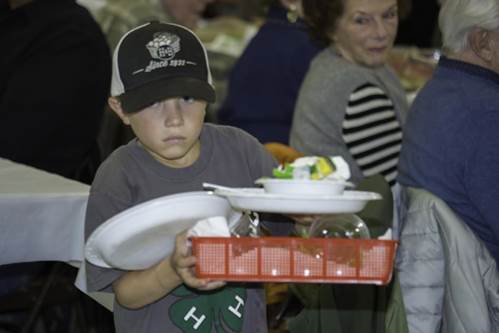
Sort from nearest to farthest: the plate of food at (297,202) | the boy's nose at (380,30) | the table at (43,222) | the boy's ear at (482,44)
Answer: the plate of food at (297,202) < the table at (43,222) < the boy's ear at (482,44) < the boy's nose at (380,30)

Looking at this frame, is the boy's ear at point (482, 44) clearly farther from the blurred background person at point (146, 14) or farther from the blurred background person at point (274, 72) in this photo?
the blurred background person at point (146, 14)

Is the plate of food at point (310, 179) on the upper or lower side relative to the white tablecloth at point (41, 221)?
upper

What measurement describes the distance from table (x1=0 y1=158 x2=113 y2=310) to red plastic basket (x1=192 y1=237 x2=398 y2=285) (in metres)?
0.70

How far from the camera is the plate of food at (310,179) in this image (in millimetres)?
1798

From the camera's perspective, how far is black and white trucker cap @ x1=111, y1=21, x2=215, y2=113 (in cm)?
200

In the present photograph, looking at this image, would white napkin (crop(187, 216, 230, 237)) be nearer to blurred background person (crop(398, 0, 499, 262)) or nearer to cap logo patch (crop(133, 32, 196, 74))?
cap logo patch (crop(133, 32, 196, 74))

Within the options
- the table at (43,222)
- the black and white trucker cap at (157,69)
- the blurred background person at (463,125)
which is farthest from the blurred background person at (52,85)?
the black and white trucker cap at (157,69)

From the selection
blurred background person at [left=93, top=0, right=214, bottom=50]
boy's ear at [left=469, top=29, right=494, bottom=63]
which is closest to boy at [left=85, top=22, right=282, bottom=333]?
boy's ear at [left=469, top=29, right=494, bottom=63]

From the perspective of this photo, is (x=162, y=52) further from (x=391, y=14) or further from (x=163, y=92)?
(x=391, y=14)

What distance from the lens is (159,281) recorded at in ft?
6.68

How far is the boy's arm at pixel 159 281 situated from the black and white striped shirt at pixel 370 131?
1.32 m

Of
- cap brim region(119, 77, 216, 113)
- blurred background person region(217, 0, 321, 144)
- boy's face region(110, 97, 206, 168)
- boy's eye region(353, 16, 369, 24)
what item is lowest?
blurred background person region(217, 0, 321, 144)

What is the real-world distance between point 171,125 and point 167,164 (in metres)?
0.13

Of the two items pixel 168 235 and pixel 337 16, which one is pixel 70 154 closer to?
pixel 337 16
